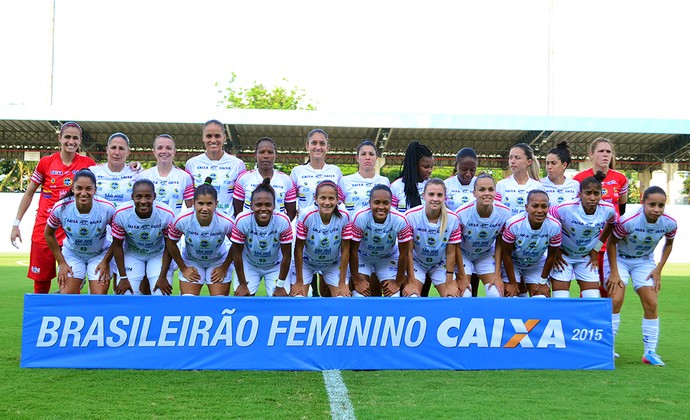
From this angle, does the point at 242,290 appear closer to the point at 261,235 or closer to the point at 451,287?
the point at 261,235

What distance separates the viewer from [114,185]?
600 cm

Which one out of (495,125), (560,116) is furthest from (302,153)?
(560,116)

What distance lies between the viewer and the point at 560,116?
20406mm

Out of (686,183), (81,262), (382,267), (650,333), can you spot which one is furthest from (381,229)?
(686,183)

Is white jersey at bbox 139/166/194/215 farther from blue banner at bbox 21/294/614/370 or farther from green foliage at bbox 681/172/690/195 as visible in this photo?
green foliage at bbox 681/172/690/195

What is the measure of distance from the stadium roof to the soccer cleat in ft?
50.4

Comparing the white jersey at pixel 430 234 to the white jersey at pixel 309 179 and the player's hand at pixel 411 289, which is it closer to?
the player's hand at pixel 411 289

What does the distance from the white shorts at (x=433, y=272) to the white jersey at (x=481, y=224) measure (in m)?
0.33

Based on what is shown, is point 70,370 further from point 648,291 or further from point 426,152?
point 648,291

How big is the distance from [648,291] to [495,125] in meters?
15.4

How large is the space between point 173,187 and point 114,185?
540 mm

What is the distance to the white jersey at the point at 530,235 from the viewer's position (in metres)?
5.36

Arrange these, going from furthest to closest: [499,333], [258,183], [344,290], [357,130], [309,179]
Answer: [357,130], [309,179], [258,183], [344,290], [499,333]

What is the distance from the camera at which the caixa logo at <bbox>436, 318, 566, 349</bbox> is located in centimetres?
466
